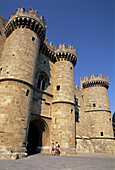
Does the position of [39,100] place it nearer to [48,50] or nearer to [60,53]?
[48,50]

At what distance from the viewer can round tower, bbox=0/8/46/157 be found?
8508 mm

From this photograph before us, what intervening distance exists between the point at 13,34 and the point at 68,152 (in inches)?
503

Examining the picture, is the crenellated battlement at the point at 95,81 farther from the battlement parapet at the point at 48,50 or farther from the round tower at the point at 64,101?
the battlement parapet at the point at 48,50

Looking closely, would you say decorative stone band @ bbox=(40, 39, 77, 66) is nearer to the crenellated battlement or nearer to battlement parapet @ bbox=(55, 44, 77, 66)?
battlement parapet @ bbox=(55, 44, 77, 66)

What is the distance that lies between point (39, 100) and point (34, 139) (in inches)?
178

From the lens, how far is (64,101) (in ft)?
47.0

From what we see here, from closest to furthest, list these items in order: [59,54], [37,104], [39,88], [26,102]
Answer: [26,102] < [37,104] < [39,88] < [59,54]

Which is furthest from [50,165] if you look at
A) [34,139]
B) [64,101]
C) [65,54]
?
[65,54]

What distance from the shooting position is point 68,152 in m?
12.1

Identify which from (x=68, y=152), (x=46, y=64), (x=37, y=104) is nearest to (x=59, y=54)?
(x=46, y=64)

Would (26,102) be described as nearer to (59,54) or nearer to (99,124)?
(59,54)

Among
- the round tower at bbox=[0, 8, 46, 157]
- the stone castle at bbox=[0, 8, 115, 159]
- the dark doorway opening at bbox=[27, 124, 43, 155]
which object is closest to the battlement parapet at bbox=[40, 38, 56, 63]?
the stone castle at bbox=[0, 8, 115, 159]

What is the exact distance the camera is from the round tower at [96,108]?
781 inches

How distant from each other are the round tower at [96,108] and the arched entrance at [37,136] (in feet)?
30.4
